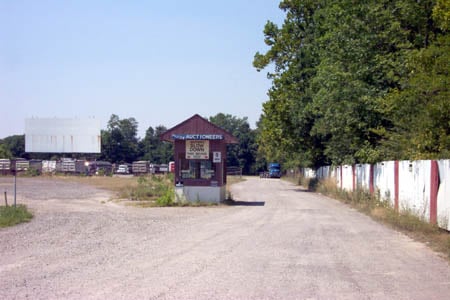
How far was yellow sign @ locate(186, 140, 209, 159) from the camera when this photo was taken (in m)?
31.2

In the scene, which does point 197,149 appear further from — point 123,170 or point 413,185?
point 123,170

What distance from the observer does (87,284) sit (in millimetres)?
10164

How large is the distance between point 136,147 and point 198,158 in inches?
5058

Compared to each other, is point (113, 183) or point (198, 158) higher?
point (198, 158)

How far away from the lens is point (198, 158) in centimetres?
3125

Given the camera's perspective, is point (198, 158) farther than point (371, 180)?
Yes

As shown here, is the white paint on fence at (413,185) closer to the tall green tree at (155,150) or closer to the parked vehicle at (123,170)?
the parked vehicle at (123,170)

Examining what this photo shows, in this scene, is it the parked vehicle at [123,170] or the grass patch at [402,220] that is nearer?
the grass patch at [402,220]

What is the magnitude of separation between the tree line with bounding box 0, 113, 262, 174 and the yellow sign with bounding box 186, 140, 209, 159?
319 ft

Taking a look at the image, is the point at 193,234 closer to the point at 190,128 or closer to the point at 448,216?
the point at 448,216

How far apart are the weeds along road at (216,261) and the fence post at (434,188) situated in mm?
1275

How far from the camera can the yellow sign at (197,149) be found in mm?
31234

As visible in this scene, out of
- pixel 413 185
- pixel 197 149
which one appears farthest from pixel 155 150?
pixel 413 185

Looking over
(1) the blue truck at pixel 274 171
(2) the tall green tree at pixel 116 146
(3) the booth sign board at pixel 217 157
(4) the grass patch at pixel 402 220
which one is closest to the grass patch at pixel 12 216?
(3) the booth sign board at pixel 217 157
